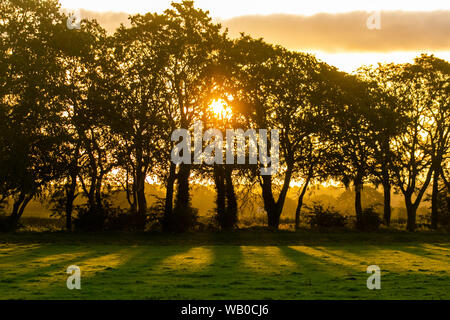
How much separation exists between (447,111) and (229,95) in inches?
1073

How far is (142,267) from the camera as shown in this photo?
27812mm

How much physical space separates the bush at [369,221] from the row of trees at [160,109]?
51 centimetres

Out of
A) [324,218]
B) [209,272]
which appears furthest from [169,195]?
[209,272]

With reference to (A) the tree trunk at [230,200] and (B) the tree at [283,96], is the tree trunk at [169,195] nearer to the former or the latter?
(A) the tree trunk at [230,200]

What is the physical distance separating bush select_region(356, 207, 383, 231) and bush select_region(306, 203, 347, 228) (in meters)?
1.74

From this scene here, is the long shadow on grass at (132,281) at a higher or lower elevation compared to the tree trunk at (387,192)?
lower

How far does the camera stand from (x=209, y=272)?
26.1 metres

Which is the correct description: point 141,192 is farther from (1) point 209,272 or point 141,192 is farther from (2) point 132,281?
(2) point 132,281

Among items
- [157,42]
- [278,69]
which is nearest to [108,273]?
[157,42]

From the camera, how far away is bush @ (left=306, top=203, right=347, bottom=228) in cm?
6100

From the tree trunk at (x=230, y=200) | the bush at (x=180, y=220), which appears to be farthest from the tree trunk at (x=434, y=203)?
the bush at (x=180, y=220)

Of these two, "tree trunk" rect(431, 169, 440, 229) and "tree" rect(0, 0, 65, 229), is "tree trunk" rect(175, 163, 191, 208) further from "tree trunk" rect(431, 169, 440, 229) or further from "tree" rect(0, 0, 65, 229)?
"tree trunk" rect(431, 169, 440, 229)

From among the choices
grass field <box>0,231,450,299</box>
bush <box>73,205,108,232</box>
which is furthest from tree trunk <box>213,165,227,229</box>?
bush <box>73,205,108,232</box>

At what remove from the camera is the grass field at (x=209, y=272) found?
20.1 m
